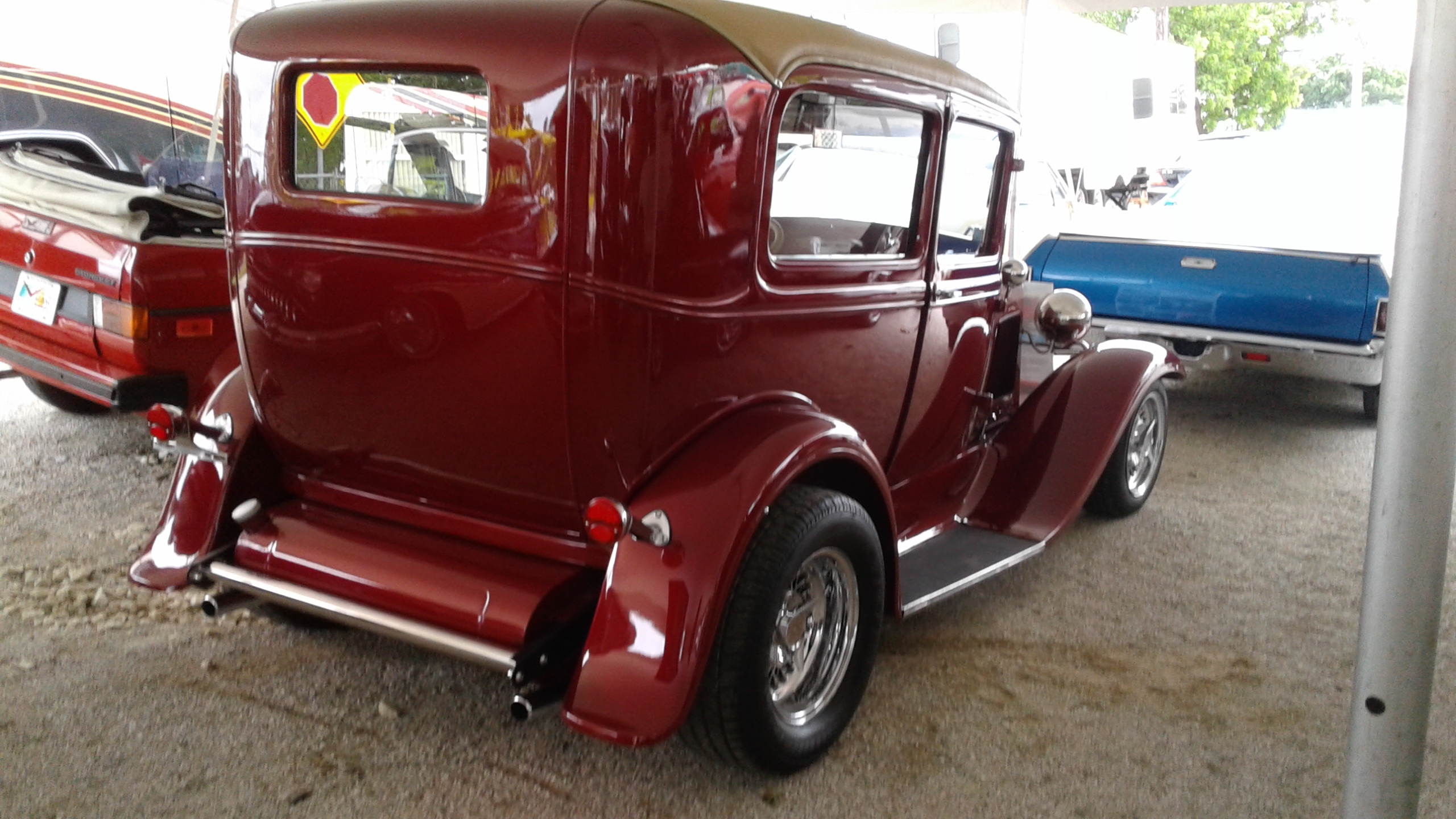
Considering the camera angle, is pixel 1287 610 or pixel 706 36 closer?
pixel 706 36

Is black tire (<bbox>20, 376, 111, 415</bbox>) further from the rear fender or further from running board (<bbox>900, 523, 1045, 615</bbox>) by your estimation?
running board (<bbox>900, 523, 1045, 615</bbox>)

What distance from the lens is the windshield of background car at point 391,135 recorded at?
2.51m

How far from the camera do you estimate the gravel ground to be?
104 inches

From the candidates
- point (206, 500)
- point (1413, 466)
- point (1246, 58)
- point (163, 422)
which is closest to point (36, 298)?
point (163, 422)

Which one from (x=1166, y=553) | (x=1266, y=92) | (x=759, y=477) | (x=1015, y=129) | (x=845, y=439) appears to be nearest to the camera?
(x=759, y=477)

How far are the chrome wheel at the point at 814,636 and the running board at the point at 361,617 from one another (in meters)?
0.69

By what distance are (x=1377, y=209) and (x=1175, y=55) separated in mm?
14213

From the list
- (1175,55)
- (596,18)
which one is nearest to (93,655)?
(596,18)

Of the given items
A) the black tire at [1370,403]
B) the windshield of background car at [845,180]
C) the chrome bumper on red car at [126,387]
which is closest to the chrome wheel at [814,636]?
the windshield of background car at [845,180]

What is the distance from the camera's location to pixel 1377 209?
715 cm

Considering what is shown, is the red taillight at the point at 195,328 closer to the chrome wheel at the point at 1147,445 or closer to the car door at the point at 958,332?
the car door at the point at 958,332

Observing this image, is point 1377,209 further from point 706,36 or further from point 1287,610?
point 706,36

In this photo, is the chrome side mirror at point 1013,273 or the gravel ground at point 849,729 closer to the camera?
the gravel ground at point 849,729

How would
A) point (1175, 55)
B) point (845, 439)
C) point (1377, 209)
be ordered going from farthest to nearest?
point (1175, 55) < point (1377, 209) < point (845, 439)
